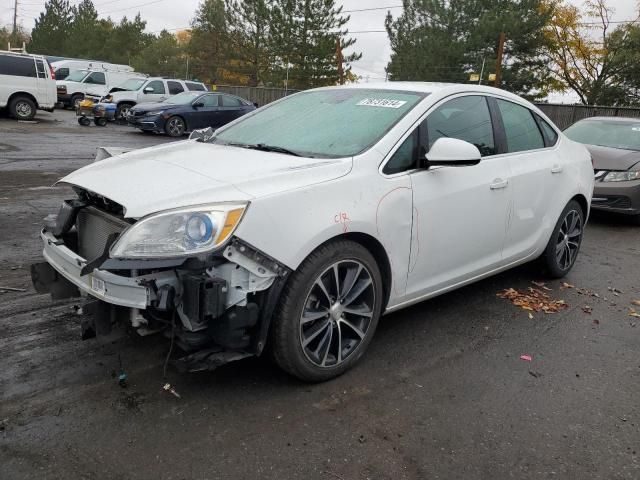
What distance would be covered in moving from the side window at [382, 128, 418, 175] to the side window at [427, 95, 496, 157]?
0.14 metres

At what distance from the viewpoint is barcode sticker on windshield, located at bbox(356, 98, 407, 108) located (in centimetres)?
382

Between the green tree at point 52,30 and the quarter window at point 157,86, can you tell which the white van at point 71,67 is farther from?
the green tree at point 52,30

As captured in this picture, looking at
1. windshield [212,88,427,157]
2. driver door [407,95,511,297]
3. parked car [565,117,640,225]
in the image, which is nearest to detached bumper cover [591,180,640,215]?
parked car [565,117,640,225]

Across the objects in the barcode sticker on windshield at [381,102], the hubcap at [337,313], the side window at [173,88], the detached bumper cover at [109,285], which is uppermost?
the side window at [173,88]

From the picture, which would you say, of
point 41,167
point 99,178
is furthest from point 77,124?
point 99,178

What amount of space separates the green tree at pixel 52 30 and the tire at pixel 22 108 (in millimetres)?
53789

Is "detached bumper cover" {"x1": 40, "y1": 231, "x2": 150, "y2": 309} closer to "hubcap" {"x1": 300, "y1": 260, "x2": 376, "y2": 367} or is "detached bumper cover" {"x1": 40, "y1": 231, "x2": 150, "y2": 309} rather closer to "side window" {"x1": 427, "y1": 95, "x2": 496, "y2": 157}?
"hubcap" {"x1": 300, "y1": 260, "x2": 376, "y2": 367}

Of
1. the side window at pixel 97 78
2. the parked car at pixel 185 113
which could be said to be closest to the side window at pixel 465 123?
the parked car at pixel 185 113

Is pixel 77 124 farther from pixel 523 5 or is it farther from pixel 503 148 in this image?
pixel 523 5

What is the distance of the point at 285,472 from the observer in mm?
2535

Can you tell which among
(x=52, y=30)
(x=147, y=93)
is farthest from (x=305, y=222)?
(x=52, y=30)

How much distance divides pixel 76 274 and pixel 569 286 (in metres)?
4.25

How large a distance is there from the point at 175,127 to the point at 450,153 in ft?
51.0

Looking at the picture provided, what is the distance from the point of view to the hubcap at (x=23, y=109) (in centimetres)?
1862
